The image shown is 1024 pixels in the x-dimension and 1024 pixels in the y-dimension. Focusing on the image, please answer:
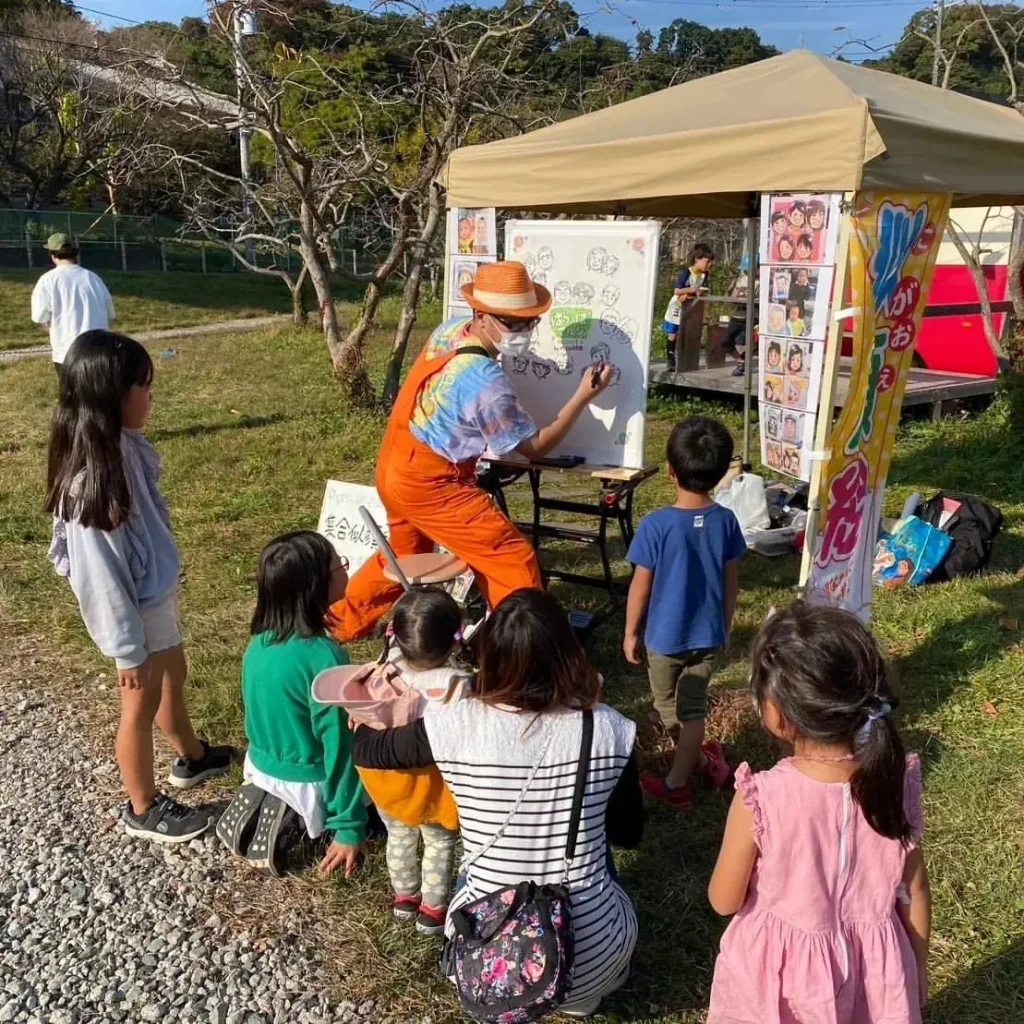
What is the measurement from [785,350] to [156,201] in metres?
28.1

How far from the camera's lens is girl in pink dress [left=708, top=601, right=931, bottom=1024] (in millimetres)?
1633

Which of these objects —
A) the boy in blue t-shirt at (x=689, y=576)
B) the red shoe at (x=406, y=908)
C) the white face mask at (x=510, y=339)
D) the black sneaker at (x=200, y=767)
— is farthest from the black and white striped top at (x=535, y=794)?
the white face mask at (x=510, y=339)

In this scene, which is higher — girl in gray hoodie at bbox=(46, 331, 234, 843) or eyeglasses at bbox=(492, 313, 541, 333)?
eyeglasses at bbox=(492, 313, 541, 333)

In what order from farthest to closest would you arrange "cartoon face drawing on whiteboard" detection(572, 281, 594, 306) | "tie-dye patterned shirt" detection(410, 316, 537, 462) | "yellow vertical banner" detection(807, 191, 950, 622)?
"cartoon face drawing on whiteboard" detection(572, 281, 594, 306)
"tie-dye patterned shirt" detection(410, 316, 537, 462)
"yellow vertical banner" detection(807, 191, 950, 622)

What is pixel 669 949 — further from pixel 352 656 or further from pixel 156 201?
pixel 156 201

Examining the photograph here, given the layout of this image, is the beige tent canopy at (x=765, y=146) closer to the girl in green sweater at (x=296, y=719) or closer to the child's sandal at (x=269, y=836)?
the girl in green sweater at (x=296, y=719)

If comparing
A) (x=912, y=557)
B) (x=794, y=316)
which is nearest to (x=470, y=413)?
(x=794, y=316)

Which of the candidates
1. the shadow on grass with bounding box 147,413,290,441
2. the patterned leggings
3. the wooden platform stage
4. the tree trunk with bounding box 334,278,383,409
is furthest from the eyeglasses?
the shadow on grass with bounding box 147,413,290,441

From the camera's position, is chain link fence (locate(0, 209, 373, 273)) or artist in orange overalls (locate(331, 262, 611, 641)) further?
chain link fence (locate(0, 209, 373, 273))

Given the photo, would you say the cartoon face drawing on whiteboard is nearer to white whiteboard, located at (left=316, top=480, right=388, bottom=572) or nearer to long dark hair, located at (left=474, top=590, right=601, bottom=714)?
white whiteboard, located at (left=316, top=480, right=388, bottom=572)

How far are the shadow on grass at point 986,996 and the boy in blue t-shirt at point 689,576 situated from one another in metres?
0.99

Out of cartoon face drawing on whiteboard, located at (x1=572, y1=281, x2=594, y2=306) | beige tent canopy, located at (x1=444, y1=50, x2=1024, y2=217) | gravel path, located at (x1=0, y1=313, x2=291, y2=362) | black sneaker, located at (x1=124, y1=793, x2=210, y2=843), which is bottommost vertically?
gravel path, located at (x1=0, y1=313, x2=291, y2=362)

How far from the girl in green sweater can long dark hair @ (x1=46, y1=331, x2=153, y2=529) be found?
46 centimetres

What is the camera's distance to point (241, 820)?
2.96 metres
